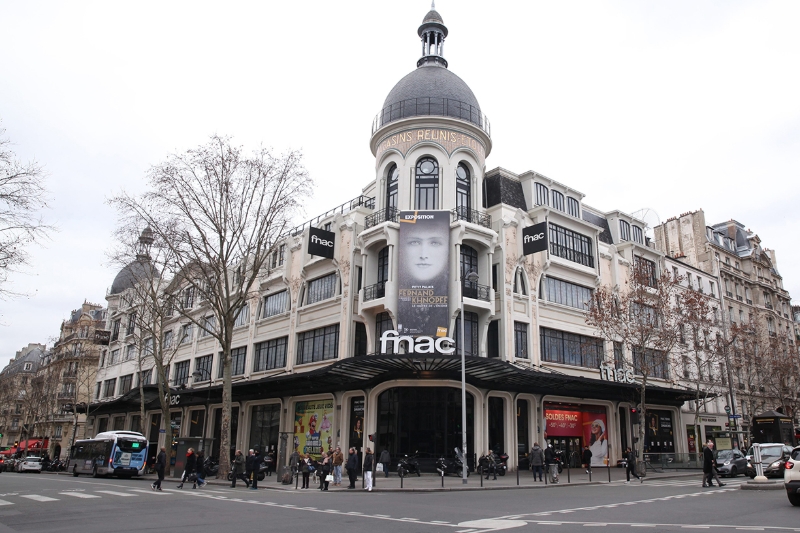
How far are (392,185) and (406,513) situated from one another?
2413 centimetres

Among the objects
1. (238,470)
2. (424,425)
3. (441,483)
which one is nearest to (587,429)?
(424,425)

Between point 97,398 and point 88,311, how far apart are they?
2520 cm

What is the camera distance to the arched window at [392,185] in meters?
34.8

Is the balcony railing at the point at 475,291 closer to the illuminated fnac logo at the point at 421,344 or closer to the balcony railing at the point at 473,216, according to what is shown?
the illuminated fnac logo at the point at 421,344

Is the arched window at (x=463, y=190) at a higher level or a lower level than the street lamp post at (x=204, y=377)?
higher

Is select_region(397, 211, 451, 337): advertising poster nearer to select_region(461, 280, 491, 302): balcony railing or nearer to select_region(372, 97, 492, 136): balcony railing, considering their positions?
select_region(461, 280, 491, 302): balcony railing

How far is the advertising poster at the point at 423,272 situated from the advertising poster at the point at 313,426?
868cm

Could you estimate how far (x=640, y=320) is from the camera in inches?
1313

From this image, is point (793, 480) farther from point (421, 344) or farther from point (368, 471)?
point (421, 344)

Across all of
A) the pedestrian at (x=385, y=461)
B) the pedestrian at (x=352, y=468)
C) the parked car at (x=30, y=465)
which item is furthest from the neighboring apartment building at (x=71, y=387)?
the pedestrian at (x=352, y=468)

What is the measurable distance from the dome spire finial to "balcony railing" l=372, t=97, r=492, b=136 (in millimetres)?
4302

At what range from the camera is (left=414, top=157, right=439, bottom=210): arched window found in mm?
33938

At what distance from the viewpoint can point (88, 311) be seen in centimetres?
8831

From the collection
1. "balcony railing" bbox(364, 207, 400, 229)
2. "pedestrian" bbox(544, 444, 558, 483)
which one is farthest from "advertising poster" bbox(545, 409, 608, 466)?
"balcony railing" bbox(364, 207, 400, 229)
